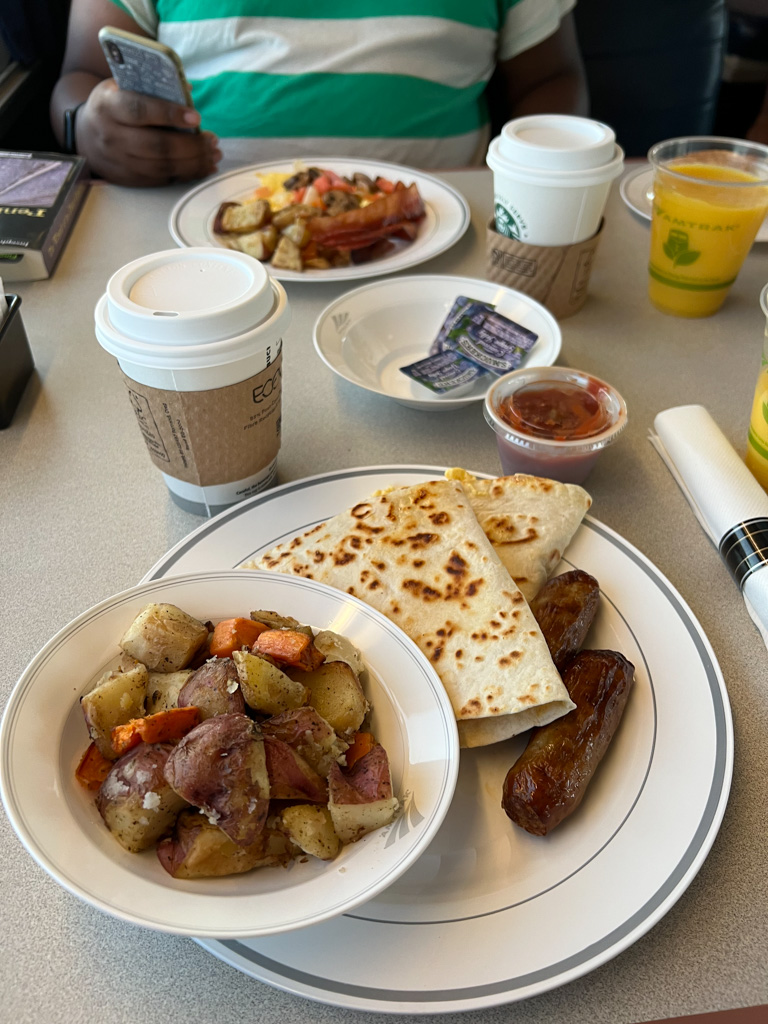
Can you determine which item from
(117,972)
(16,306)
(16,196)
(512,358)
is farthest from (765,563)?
(16,196)

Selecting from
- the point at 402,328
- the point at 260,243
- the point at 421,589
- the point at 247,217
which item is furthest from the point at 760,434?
the point at 247,217

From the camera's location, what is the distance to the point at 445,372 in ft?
5.35

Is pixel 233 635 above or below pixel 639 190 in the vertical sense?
above

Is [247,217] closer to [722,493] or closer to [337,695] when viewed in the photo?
[722,493]

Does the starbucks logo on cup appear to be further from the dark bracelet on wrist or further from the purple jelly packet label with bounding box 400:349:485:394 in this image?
the dark bracelet on wrist

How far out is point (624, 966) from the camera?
811 mm

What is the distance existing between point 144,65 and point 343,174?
67 centimetres

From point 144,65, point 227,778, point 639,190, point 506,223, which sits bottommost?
point 639,190

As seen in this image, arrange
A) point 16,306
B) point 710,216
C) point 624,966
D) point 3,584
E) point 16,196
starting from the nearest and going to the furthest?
point 624,966
point 3,584
point 16,306
point 710,216
point 16,196

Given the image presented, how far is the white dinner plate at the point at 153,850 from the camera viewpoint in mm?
737

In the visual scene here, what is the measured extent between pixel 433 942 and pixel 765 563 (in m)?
0.78

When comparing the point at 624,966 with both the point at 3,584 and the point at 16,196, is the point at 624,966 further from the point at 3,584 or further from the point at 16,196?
the point at 16,196

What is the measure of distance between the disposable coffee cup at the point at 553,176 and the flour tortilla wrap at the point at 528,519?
73 cm

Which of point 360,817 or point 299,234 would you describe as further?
point 299,234
